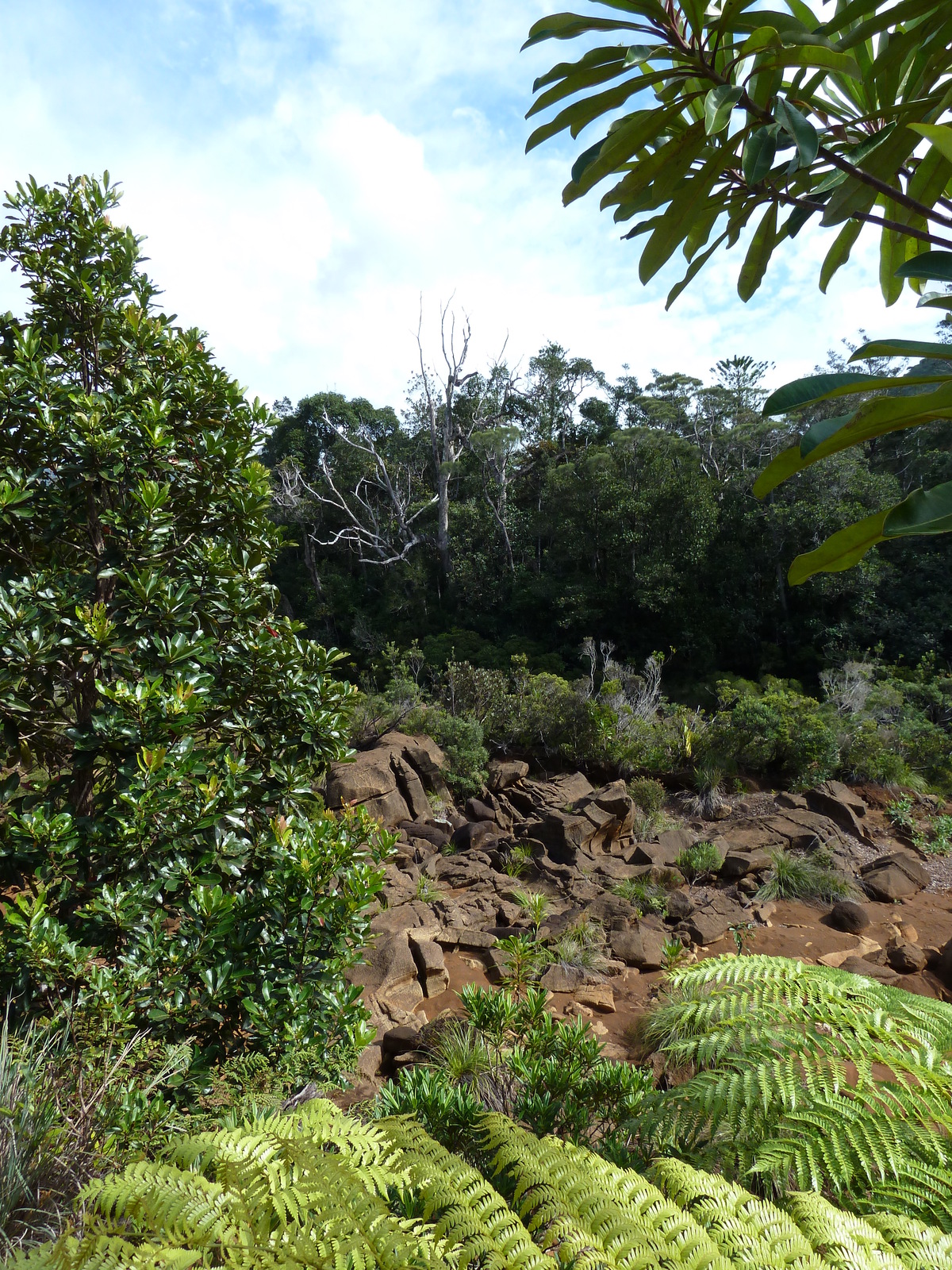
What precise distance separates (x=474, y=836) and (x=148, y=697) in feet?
17.2

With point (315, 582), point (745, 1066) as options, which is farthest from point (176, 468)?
point (315, 582)

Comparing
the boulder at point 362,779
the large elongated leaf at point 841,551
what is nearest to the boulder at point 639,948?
the boulder at point 362,779

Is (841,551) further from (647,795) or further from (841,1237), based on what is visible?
(647,795)

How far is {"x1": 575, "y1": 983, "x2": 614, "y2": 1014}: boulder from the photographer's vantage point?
14.6ft

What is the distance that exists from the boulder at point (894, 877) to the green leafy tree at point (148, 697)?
5343 millimetres

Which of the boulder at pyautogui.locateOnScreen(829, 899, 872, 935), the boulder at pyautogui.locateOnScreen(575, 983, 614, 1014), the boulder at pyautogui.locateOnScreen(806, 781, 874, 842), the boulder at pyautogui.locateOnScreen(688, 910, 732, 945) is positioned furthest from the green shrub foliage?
the boulder at pyautogui.locateOnScreen(806, 781, 874, 842)

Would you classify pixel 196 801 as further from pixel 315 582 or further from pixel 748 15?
pixel 315 582

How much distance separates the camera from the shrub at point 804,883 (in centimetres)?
604

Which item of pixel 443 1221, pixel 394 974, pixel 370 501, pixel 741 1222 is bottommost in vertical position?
pixel 394 974

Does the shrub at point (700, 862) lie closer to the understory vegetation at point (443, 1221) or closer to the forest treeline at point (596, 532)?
the understory vegetation at point (443, 1221)

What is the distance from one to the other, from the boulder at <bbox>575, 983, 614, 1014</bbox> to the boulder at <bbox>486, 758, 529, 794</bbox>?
3987 millimetres

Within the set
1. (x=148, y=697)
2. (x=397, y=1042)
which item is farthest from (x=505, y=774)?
(x=148, y=697)

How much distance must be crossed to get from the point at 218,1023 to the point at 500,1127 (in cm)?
114

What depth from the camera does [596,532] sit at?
1817 centimetres
